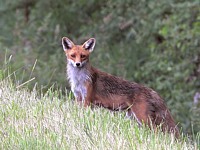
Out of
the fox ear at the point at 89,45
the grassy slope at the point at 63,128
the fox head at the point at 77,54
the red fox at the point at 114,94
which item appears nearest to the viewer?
the grassy slope at the point at 63,128

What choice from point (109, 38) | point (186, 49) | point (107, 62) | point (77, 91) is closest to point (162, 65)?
point (186, 49)

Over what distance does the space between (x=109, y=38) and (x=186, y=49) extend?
375 centimetres

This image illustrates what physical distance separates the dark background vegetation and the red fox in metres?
4.05

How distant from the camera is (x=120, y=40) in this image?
22.1 m

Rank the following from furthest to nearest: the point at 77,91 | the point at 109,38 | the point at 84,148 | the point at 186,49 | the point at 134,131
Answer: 1. the point at 109,38
2. the point at 186,49
3. the point at 77,91
4. the point at 134,131
5. the point at 84,148

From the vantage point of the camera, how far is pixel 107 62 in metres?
20.5

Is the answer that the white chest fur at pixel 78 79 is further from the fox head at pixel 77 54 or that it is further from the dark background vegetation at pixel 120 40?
the dark background vegetation at pixel 120 40

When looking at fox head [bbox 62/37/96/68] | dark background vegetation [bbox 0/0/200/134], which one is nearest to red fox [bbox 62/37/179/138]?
Result: fox head [bbox 62/37/96/68]

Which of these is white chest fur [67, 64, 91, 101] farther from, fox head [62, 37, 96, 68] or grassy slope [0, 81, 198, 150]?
grassy slope [0, 81, 198, 150]

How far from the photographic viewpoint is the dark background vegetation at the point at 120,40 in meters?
18.2

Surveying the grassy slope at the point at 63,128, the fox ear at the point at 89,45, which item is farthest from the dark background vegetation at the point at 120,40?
the grassy slope at the point at 63,128

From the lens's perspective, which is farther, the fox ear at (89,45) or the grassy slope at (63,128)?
the fox ear at (89,45)

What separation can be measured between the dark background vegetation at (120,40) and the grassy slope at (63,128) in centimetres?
530

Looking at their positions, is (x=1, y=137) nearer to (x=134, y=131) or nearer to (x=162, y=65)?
(x=134, y=131)
